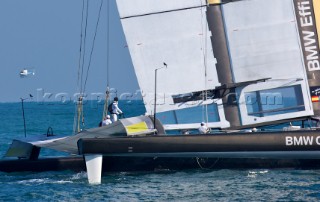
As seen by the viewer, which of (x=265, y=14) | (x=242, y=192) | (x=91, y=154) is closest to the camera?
(x=242, y=192)

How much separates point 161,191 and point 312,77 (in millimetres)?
5100

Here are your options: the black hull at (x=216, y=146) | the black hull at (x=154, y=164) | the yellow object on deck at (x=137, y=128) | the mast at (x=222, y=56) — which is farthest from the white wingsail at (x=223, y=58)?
the black hull at (x=216, y=146)

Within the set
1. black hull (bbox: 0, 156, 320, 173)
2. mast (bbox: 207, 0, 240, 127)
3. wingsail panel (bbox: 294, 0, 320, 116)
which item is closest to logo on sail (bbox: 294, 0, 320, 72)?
wingsail panel (bbox: 294, 0, 320, 116)

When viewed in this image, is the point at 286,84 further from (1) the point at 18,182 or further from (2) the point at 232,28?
(1) the point at 18,182

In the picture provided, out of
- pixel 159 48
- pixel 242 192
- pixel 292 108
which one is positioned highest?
pixel 159 48

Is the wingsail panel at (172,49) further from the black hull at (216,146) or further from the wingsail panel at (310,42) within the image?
the wingsail panel at (310,42)

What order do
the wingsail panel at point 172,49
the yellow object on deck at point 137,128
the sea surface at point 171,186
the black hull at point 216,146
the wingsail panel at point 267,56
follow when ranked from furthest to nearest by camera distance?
the wingsail panel at point 172,49, the wingsail panel at point 267,56, the yellow object on deck at point 137,128, the black hull at point 216,146, the sea surface at point 171,186

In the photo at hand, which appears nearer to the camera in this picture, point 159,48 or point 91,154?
point 91,154

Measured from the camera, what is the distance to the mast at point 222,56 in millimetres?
22172

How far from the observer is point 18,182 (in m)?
21.7

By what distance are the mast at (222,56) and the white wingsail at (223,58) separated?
12 millimetres

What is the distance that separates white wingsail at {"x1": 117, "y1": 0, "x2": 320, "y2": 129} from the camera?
22000 mm

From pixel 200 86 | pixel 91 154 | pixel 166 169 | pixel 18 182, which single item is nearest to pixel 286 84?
pixel 200 86

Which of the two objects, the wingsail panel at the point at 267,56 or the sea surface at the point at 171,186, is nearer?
the sea surface at the point at 171,186
